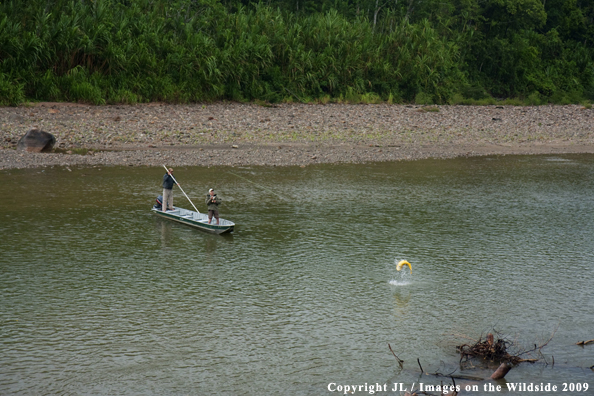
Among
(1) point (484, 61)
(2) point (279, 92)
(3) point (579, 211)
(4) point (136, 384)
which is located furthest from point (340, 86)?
(4) point (136, 384)

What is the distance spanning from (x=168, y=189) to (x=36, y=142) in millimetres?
11243

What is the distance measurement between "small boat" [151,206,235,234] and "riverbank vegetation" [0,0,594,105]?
1738 cm

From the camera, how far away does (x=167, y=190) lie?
15633mm

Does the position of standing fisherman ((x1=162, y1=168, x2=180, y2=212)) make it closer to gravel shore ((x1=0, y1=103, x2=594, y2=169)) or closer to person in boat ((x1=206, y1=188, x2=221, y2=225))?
person in boat ((x1=206, y1=188, x2=221, y2=225))

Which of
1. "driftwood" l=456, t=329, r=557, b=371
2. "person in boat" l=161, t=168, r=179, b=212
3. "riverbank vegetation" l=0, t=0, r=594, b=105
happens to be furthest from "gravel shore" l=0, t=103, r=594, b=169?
"driftwood" l=456, t=329, r=557, b=371

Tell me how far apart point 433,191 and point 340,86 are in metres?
20.6

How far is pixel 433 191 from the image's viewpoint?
2003cm

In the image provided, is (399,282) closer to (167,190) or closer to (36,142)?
(167,190)

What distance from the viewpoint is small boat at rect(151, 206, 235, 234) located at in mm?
14312

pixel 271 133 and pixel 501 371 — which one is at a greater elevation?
pixel 271 133

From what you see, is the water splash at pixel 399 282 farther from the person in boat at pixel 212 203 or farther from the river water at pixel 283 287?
the person in boat at pixel 212 203

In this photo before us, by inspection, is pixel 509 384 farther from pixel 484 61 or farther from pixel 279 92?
pixel 484 61

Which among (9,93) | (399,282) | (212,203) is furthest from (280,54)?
(399,282)

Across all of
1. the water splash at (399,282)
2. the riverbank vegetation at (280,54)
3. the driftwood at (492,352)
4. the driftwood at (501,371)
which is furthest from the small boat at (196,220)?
the riverbank vegetation at (280,54)
